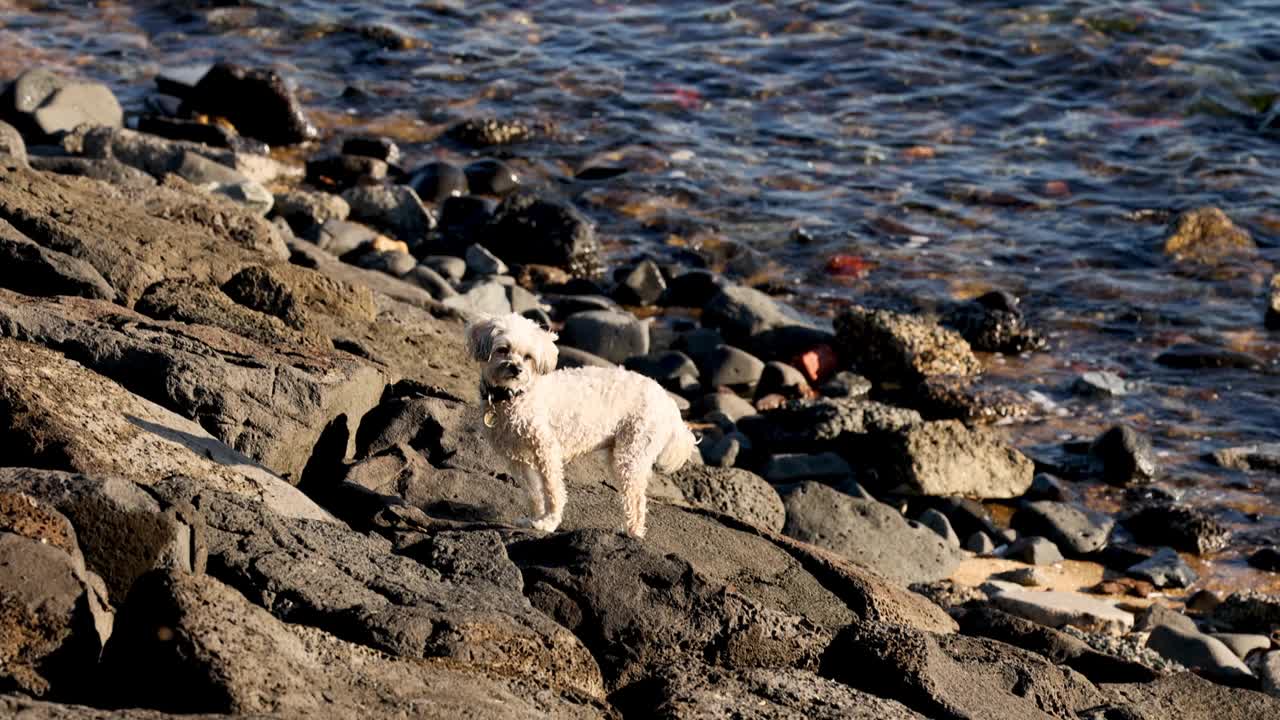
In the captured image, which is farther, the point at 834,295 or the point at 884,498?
the point at 834,295

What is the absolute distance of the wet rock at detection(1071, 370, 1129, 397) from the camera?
14.9 meters

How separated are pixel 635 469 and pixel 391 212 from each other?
10.4 meters

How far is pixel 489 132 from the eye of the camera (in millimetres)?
21359

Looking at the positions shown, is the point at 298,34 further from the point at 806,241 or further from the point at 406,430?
the point at 406,430

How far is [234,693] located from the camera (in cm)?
499

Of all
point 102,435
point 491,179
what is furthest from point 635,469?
point 491,179

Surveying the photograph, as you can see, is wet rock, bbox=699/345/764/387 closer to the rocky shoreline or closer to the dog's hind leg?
the rocky shoreline

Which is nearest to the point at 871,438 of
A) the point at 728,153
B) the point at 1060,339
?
the point at 1060,339

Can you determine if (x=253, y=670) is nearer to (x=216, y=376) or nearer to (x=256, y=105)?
(x=216, y=376)

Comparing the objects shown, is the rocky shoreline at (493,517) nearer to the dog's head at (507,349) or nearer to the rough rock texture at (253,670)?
the rough rock texture at (253,670)

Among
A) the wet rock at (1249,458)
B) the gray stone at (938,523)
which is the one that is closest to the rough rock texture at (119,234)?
the gray stone at (938,523)

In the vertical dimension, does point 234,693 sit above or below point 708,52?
above

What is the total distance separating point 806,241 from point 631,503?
10.7 meters

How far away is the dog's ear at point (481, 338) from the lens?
7.56m
